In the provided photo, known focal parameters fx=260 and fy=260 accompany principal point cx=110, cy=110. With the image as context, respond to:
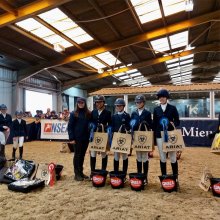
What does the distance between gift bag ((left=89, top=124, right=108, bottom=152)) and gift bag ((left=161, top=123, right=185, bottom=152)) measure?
958mm

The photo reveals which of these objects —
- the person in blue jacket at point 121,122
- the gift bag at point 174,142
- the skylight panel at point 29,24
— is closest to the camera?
the gift bag at point 174,142

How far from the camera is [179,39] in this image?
13.4 meters

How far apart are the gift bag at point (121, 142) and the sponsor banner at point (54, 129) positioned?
799 cm

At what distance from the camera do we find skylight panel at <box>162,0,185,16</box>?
30.1ft

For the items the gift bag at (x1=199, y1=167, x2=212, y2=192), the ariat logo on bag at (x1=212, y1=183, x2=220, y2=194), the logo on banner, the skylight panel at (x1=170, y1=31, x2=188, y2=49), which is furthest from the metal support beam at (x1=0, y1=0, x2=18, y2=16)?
the skylight panel at (x1=170, y1=31, x2=188, y2=49)

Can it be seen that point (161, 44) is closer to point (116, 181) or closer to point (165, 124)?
point (165, 124)

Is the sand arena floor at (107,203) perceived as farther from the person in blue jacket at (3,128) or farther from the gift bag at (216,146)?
the person in blue jacket at (3,128)

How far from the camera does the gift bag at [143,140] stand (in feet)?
12.7

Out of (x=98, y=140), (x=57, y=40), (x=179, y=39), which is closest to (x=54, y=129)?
(x=57, y=40)

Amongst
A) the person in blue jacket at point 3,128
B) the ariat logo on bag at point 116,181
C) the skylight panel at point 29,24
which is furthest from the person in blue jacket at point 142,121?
the skylight panel at point 29,24

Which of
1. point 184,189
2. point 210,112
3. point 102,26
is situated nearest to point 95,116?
point 184,189

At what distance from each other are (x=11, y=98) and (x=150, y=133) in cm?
1224

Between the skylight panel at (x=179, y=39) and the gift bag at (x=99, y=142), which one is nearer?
the gift bag at (x=99, y=142)

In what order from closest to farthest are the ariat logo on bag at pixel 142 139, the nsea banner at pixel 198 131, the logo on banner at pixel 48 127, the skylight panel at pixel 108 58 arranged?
the ariat logo on bag at pixel 142 139, the nsea banner at pixel 198 131, the logo on banner at pixel 48 127, the skylight panel at pixel 108 58
